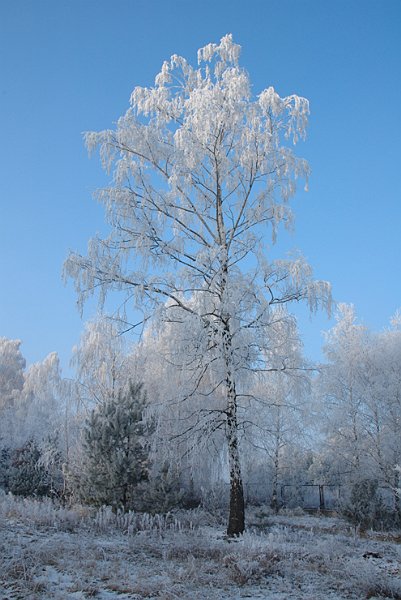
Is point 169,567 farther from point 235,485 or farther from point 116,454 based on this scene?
point 116,454

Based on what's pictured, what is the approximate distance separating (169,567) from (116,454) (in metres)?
6.24

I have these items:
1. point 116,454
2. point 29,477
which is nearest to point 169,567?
point 116,454

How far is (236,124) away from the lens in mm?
10547

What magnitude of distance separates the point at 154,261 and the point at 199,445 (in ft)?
13.4

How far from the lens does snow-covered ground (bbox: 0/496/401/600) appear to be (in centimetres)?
496

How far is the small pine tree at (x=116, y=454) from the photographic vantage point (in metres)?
11.7

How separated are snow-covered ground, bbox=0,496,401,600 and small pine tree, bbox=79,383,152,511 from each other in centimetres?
275

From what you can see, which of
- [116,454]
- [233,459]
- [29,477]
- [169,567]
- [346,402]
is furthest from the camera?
[346,402]

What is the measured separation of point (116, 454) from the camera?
38.9 feet

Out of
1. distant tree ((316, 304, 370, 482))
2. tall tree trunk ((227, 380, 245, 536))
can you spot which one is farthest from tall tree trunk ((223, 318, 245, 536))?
distant tree ((316, 304, 370, 482))

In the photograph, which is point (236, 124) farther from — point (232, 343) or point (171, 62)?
point (232, 343)

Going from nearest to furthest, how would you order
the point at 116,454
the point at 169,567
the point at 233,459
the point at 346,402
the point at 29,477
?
1. the point at 169,567
2. the point at 233,459
3. the point at 116,454
4. the point at 29,477
5. the point at 346,402

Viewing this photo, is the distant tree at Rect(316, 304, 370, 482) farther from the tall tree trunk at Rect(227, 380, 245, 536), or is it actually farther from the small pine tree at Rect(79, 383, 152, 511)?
the tall tree trunk at Rect(227, 380, 245, 536)

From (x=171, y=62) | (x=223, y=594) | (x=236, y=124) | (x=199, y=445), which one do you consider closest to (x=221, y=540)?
(x=199, y=445)
